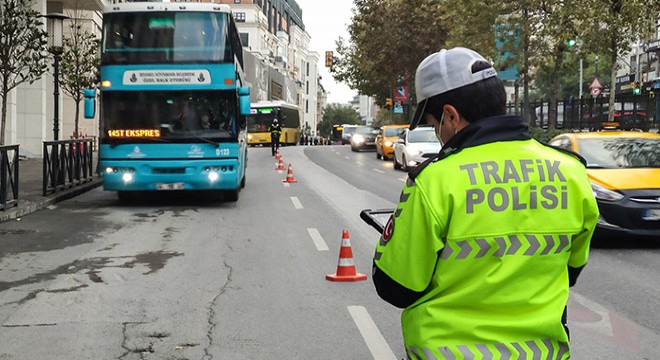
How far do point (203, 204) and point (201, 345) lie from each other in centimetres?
1193

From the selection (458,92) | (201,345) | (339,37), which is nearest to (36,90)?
(201,345)

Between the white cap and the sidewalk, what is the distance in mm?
13151

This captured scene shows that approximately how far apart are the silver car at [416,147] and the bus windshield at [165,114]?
40.0ft

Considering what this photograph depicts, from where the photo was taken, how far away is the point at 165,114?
1686 centimetres

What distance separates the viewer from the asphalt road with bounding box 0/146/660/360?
613 cm

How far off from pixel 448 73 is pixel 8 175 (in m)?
14.2

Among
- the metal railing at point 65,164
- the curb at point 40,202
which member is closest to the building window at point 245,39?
the metal railing at point 65,164

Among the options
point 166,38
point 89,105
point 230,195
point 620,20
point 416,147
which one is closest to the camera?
point 166,38

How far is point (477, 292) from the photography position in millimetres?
2266

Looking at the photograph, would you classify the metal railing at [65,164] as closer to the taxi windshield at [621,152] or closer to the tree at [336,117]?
the taxi windshield at [621,152]

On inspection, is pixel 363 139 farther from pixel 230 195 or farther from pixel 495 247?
pixel 495 247

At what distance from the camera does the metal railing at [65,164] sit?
18.4 meters

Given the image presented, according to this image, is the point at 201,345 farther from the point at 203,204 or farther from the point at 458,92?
the point at 203,204

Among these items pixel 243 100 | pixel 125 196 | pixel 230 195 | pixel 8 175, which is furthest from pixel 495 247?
pixel 125 196
